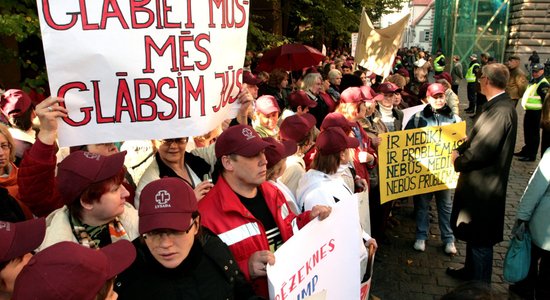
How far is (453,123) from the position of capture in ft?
17.5

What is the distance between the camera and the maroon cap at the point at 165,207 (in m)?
1.87

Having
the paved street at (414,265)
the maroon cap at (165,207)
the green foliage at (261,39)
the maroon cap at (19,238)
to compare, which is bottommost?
the paved street at (414,265)

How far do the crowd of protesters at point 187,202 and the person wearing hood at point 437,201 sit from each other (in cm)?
65

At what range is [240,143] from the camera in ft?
8.42

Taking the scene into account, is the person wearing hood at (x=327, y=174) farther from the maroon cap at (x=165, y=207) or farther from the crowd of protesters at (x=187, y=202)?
the maroon cap at (x=165, y=207)

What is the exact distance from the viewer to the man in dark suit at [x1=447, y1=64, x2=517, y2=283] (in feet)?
12.7

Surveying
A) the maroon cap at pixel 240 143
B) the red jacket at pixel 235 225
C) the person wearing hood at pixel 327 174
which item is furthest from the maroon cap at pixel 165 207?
the person wearing hood at pixel 327 174

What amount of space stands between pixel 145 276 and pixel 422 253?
14.0 feet

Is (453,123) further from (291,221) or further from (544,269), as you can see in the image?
(291,221)

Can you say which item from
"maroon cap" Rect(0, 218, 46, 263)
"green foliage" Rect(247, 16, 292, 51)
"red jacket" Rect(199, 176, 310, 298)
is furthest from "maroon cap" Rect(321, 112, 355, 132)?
"green foliage" Rect(247, 16, 292, 51)

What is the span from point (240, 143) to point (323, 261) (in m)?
0.86

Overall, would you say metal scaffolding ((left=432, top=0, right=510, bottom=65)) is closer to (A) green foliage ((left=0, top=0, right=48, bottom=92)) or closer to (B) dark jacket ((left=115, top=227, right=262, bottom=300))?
(A) green foliage ((left=0, top=0, right=48, bottom=92))

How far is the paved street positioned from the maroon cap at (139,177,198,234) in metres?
3.11

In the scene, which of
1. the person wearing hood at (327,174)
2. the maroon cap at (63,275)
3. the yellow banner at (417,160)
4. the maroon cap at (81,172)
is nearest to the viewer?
the maroon cap at (63,275)
